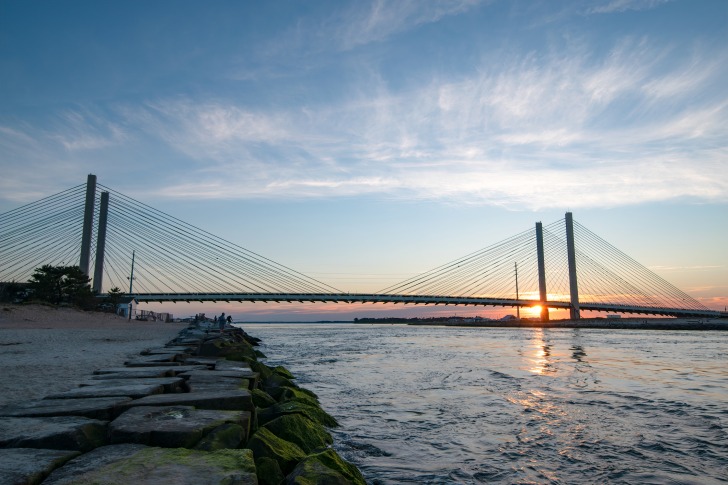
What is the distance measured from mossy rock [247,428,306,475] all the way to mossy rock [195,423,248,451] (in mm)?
116

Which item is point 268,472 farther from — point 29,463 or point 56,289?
point 56,289

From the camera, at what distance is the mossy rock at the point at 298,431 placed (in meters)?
4.26

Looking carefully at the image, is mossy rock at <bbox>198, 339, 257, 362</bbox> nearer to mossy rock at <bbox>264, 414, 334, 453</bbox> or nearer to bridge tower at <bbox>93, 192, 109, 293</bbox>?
mossy rock at <bbox>264, 414, 334, 453</bbox>

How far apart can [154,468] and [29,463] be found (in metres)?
0.63

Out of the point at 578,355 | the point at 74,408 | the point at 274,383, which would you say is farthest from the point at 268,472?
the point at 578,355

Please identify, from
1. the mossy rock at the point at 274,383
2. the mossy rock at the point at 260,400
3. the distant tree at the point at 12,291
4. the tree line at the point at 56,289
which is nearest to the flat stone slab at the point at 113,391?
the mossy rock at the point at 260,400

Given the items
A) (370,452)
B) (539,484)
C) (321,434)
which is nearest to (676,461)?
(539,484)

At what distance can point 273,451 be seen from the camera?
11.2 feet

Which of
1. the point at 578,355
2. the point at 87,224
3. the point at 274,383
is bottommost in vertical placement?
the point at 578,355

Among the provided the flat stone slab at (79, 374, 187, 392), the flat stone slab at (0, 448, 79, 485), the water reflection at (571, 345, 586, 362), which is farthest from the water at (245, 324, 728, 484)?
the water reflection at (571, 345, 586, 362)

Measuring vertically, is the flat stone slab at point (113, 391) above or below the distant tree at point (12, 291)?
below

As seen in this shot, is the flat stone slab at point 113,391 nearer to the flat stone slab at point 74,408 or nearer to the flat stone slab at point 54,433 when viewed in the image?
the flat stone slab at point 74,408

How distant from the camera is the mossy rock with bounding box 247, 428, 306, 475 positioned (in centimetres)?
339

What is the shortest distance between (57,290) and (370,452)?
132ft
